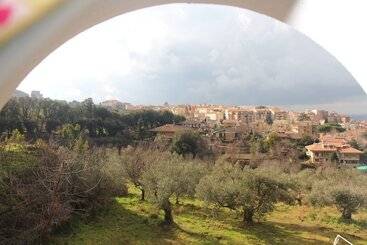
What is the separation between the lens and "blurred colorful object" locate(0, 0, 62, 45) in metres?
0.72

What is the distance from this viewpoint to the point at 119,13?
3.19 feet

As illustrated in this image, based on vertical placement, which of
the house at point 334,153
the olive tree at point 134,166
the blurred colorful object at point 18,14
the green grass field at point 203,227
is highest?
the blurred colorful object at point 18,14

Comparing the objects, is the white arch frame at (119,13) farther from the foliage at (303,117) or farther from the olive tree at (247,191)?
the foliage at (303,117)

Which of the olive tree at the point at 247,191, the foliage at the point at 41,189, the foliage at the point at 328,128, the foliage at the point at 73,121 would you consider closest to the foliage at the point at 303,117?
the foliage at the point at 328,128

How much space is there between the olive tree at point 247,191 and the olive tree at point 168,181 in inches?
25.9

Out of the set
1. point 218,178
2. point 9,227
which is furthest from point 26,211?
point 218,178

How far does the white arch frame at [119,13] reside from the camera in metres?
0.78

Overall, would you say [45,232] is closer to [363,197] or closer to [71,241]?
[71,241]

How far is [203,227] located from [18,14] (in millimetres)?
14321

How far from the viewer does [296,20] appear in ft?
3.43

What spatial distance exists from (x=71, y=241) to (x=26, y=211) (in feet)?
6.39

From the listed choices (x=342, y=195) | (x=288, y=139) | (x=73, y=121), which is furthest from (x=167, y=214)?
(x=288, y=139)

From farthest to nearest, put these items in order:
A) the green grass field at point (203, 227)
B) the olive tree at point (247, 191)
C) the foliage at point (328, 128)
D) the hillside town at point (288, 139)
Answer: the foliage at point (328, 128) → the hillside town at point (288, 139) → the olive tree at point (247, 191) → the green grass field at point (203, 227)

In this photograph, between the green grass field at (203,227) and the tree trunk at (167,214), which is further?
the tree trunk at (167,214)
